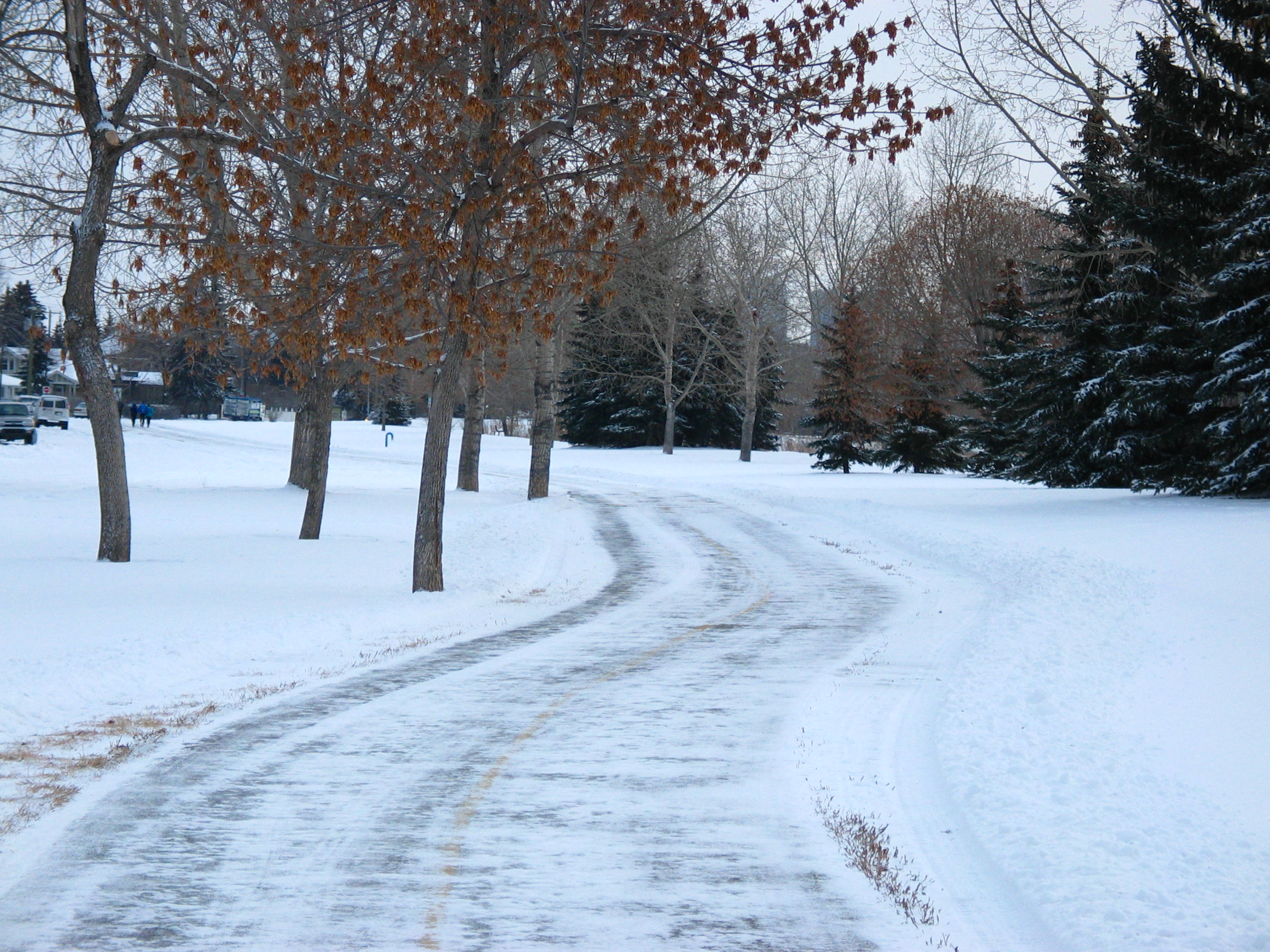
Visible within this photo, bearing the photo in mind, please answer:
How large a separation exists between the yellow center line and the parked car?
4591 cm

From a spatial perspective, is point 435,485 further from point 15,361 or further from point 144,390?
point 15,361

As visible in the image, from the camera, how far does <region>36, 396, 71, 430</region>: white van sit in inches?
2685

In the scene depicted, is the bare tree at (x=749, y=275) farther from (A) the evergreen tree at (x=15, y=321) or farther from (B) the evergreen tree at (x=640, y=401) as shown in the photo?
(A) the evergreen tree at (x=15, y=321)

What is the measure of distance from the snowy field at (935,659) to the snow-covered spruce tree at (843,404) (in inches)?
885

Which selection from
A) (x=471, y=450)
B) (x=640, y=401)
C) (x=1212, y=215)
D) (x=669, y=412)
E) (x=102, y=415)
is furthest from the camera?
(x=640, y=401)

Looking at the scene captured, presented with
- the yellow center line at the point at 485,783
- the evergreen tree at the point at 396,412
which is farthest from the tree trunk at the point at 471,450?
the evergreen tree at the point at 396,412

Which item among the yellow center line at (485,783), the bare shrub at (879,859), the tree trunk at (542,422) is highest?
the tree trunk at (542,422)

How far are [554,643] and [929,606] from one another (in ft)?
17.4

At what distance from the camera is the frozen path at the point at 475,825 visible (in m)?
4.82

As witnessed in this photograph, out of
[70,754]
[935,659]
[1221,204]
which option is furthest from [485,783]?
[1221,204]

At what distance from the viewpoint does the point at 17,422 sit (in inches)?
1987

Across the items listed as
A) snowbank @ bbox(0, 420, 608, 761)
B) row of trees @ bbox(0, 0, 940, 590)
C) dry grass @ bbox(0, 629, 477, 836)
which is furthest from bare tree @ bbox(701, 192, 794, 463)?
dry grass @ bbox(0, 629, 477, 836)

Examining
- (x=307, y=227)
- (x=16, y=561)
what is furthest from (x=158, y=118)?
(x=16, y=561)

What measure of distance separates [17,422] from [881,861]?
52702mm
